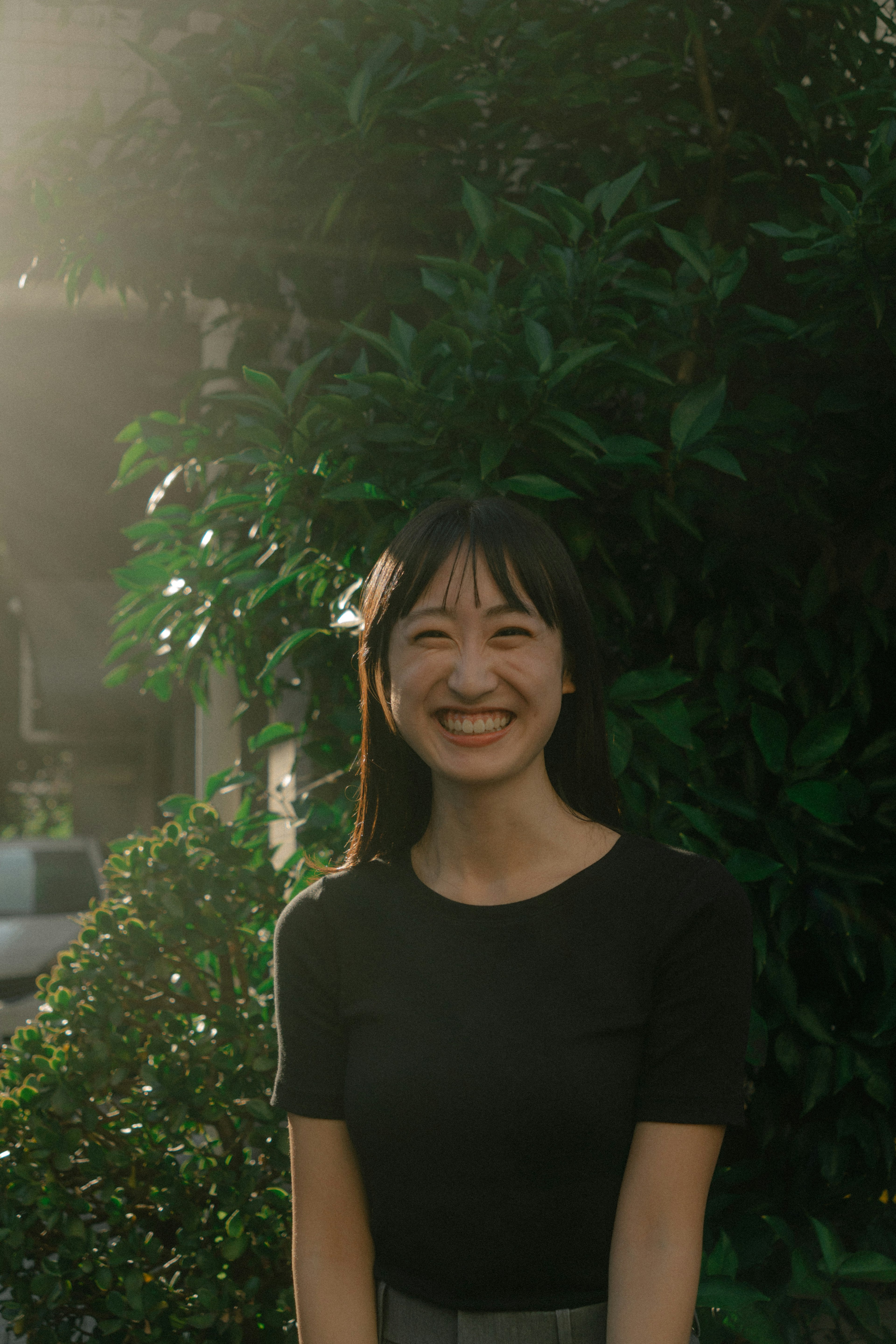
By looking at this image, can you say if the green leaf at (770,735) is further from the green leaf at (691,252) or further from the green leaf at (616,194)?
the green leaf at (616,194)

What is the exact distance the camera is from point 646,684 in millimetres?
1988

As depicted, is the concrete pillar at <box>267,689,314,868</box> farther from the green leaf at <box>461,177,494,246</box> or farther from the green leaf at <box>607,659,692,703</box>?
the green leaf at <box>461,177,494,246</box>

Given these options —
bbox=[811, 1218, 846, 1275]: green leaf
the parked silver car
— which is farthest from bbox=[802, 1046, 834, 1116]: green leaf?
the parked silver car

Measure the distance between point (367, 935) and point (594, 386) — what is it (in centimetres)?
102

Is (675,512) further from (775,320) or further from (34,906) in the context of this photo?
(34,906)

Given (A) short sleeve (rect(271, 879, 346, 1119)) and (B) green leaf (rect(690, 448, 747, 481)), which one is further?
(B) green leaf (rect(690, 448, 747, 481))

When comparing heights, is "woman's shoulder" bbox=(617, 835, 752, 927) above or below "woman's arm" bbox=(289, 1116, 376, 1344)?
above

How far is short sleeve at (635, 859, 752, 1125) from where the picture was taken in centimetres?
137

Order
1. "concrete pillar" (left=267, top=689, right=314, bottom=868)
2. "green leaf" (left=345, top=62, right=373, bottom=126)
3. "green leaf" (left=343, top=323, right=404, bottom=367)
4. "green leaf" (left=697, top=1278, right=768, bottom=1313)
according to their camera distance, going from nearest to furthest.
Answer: "green leaf" (left=697, top=1278, right=768, bottom=1313) < "green leaf" (left=343, top=323, right=404, bottom=367) < "green leaf" (left=345, top=62, right=373, bottom=126) < "concrete pillar" (left=267, top=689, right=314, bottom=868)

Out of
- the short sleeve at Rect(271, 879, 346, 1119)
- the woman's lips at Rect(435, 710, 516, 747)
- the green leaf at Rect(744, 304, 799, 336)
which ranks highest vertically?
the green leaf at Rect(744, 304, 799, 336)

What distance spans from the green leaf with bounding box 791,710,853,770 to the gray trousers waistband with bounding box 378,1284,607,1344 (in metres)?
0.97

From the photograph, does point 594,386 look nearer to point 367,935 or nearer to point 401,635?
point 401,635

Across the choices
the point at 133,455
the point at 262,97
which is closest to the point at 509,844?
the point at 262,97

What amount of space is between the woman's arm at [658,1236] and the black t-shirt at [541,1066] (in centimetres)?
3
